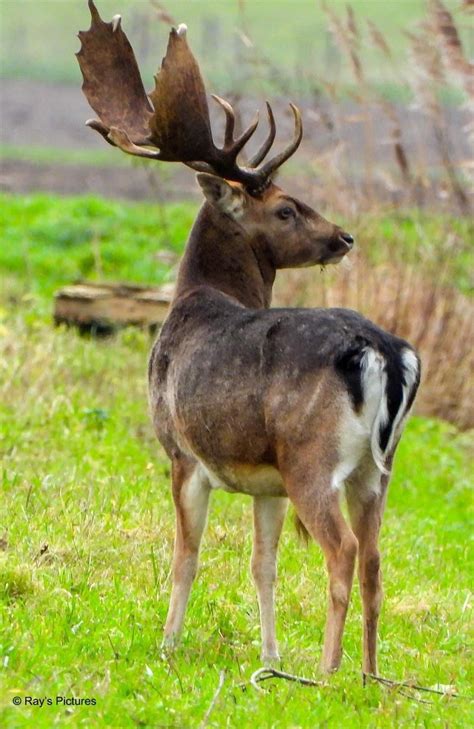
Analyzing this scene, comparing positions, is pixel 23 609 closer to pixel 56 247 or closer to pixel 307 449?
pixel 307 449

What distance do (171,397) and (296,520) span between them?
30.1 inches

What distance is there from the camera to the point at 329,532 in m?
5.63

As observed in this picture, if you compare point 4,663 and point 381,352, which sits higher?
point 381,352

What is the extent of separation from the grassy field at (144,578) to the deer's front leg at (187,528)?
17 centimetres

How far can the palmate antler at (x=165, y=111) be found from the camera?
22.7ft

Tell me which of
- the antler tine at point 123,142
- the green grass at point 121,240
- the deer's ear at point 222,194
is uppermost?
the antler tine at point 123,142

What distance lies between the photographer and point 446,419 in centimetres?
1298

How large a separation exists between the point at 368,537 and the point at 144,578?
1499 mm

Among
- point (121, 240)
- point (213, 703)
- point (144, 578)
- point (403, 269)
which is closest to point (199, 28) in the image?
point (121, 240)

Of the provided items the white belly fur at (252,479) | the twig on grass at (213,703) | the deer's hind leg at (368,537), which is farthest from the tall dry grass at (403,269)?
the twig on grass at (213,703)

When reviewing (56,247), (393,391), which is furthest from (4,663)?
(56,247)

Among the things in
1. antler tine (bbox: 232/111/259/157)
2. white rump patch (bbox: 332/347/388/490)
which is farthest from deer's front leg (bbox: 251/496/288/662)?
antler tine (bbox: 232/111/259/157)

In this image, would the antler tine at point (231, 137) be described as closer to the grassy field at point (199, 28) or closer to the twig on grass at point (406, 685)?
the twig on grass at point (406, 685)

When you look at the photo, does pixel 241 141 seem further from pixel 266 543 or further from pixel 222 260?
pixel 266 543
